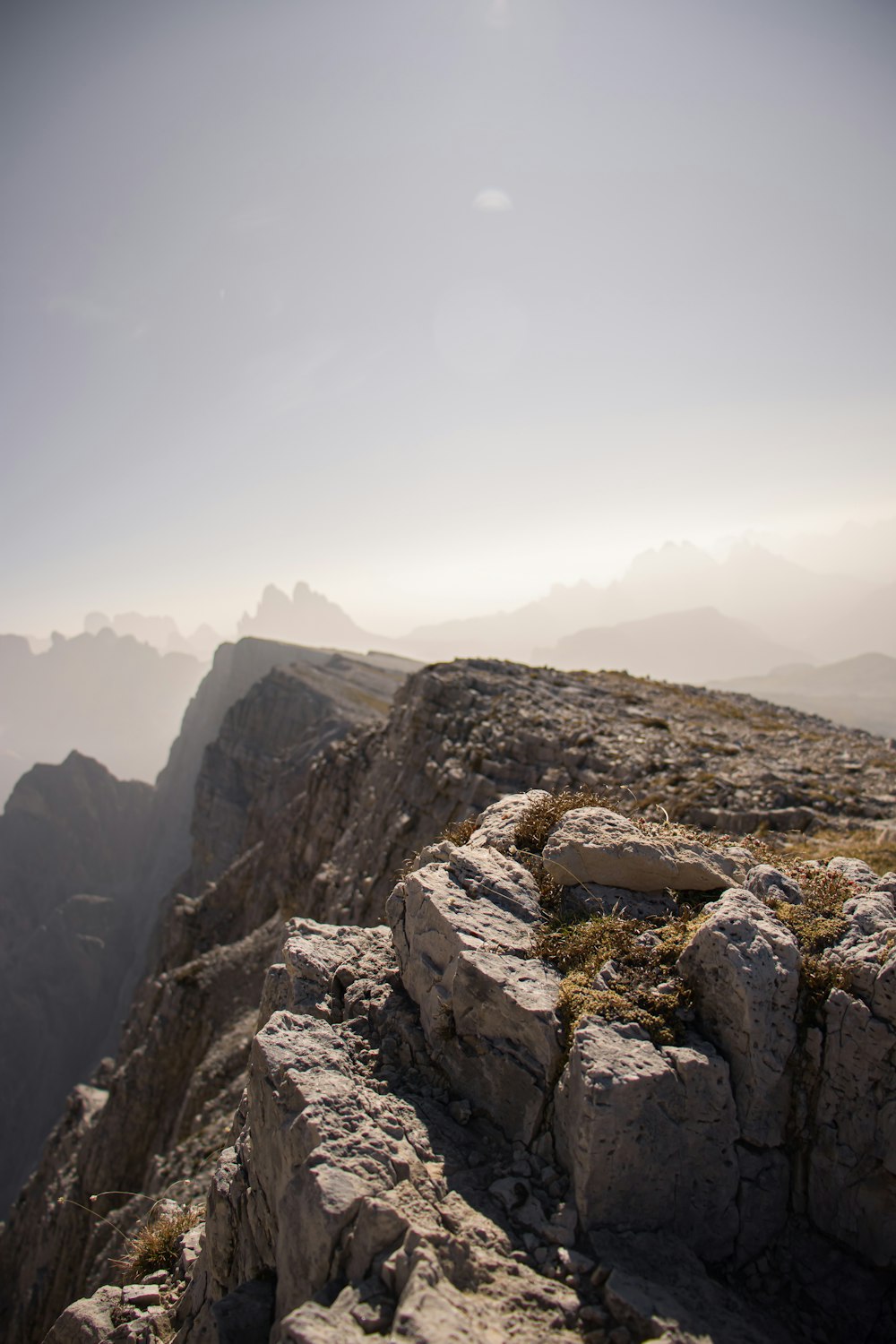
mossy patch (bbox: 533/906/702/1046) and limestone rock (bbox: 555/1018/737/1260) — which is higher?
mossy patch (bbox: 533/906/702/1046)

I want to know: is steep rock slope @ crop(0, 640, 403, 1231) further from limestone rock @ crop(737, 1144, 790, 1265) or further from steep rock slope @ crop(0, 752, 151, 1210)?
limestone rock @ crop(737, 1144, 790, 1265)

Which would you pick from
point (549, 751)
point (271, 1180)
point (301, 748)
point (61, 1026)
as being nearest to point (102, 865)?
point (61, 1026)

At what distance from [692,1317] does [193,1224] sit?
662 cm

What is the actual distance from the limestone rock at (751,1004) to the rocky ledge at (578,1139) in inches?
0.9

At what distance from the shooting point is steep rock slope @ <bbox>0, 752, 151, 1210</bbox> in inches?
2511

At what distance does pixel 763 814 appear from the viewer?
573 inches

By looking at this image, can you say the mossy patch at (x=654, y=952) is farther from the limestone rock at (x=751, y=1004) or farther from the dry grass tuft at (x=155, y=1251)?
the dry grass tuft at (x=155, y=1251)

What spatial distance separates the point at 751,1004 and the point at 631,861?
205cm

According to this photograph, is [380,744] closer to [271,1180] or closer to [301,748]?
[271,1180]

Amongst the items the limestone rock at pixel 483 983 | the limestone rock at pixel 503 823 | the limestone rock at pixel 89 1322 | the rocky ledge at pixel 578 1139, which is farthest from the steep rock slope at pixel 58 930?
the limestone rock at pixel 483 983

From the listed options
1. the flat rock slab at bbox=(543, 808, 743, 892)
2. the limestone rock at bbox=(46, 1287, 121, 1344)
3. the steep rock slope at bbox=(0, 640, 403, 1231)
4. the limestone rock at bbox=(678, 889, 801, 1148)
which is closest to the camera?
the limestone rock at bbox=(678, 889, 801, 1148)

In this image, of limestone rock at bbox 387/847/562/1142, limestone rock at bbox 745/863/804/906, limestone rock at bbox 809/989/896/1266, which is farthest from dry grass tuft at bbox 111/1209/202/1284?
limestone rock at bbox 745/863/804/906

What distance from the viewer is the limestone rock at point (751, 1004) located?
5.69 meters

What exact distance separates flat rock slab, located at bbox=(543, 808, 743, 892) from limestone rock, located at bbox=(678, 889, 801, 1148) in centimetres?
114
